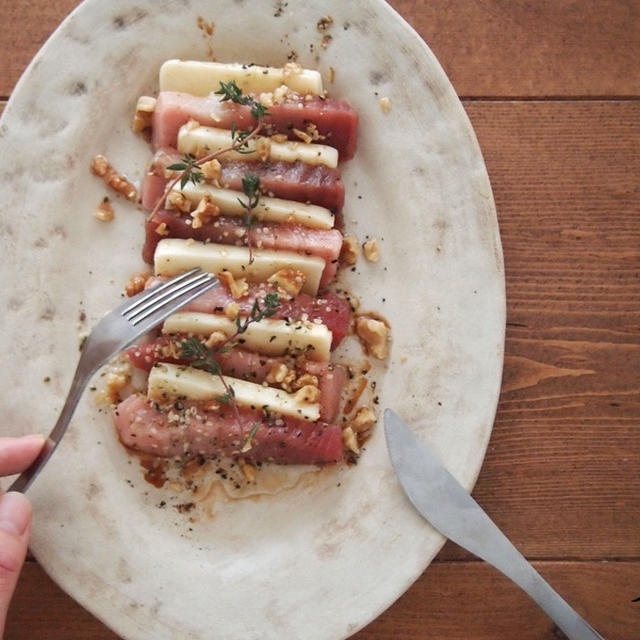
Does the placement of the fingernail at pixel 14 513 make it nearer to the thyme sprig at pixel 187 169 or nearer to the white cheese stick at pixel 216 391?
the white cheese stick at pixel 216 391

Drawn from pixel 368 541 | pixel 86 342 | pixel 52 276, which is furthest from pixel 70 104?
pixel 368 541

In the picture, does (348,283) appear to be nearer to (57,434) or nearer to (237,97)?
(237,97)

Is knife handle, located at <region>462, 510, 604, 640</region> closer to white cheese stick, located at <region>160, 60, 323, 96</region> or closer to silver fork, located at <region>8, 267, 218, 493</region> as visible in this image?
→ silver fork, located at <region>8, 267, 218, 493</region>

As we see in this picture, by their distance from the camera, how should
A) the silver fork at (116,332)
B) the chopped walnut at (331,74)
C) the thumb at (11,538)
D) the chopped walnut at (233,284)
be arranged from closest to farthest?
the thumb at (11,538) → the silver fork at (116,332) → the chopped walnut at (233,284) → the chopped walnut at (331,74)

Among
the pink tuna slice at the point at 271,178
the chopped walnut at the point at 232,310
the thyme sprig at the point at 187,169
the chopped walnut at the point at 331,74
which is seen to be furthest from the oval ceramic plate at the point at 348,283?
the chopped walnut at the point at 232,310

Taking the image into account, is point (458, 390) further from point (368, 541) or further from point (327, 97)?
point (327, 97)

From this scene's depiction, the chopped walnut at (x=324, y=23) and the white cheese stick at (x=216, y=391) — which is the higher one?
the chopped walnut at (x=324, y=23)
